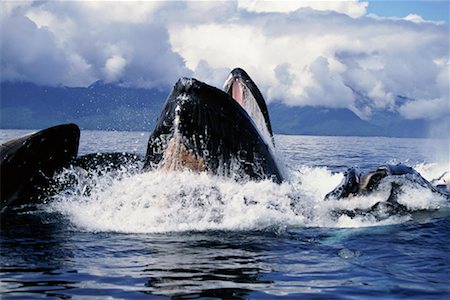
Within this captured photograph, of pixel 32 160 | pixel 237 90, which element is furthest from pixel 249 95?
pixel 32 160

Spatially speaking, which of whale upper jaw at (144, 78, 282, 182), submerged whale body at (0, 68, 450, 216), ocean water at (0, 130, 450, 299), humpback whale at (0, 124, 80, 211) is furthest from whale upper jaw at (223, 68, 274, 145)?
Result: humpback whale at (0, 124, 80, 211)

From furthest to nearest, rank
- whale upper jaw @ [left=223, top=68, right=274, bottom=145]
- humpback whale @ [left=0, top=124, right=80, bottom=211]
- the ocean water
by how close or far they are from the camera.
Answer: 1. whale upper jaw @ [left=223, top=68, right=274, bottom=145]
2. humpback whale @ [left=0, top=124, right=80, bottom=211]
3. the ocean water

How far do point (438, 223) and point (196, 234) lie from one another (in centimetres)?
358

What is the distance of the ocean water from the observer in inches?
233

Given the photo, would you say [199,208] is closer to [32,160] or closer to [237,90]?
[237,90]

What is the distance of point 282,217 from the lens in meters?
9.25

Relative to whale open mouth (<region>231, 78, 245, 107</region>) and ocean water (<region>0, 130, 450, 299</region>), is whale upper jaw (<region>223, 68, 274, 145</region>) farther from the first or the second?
ocean water (<region>0, 130, 450, 299</region>)

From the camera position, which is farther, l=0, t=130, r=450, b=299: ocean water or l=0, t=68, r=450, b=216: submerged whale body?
l=0, t=68, r=450, b=216: submerged whale body

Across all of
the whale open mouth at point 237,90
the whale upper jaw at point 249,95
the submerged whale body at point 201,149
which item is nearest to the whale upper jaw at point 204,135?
the submerged whale body at point 201,149

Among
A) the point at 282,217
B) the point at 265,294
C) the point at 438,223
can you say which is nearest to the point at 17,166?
the point at 282,217

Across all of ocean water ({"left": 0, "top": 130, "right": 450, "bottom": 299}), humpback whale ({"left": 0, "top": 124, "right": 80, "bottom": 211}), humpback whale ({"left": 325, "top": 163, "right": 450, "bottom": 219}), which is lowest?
ocean water ({"left": 0, "top": 130, "right": 450, "bottom": 299})

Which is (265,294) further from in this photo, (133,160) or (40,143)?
(133,160)

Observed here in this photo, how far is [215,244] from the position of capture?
779 cm

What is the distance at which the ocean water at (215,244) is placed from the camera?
19.4 feet
